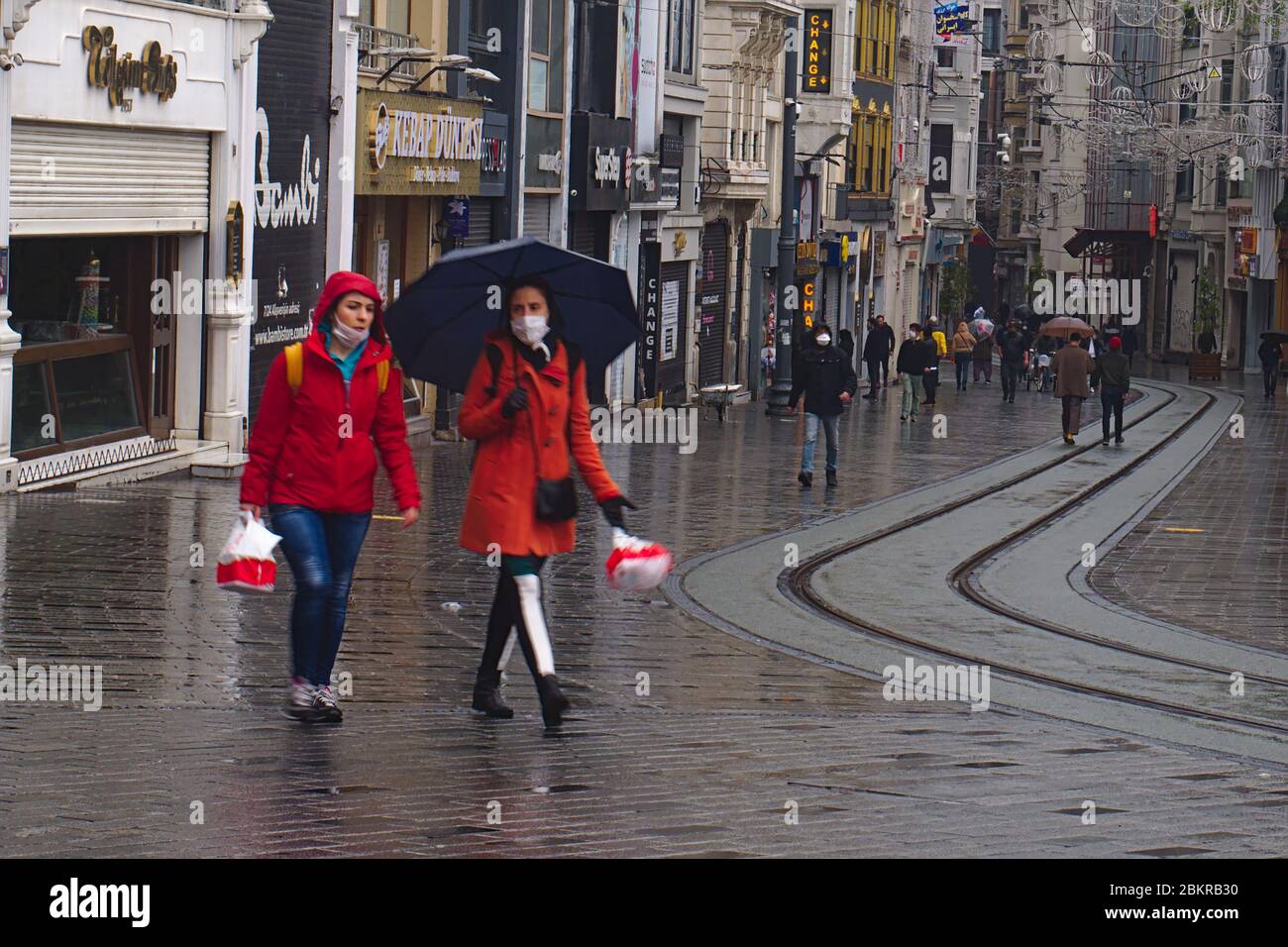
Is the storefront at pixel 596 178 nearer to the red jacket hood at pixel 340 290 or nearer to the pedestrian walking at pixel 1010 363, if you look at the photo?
the pedestrian walking at pixel 1010 363

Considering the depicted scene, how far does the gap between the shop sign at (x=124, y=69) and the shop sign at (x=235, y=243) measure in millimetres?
1529

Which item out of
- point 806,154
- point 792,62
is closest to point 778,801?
point 792,62

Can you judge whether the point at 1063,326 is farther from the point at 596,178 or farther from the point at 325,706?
the point at 325,706

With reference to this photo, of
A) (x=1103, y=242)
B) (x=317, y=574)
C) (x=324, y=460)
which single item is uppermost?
(x=1103, y=242)

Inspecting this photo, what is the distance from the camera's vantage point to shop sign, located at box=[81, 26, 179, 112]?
53.2ft

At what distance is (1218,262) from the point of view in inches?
2825

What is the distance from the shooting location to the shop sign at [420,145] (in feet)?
76.1

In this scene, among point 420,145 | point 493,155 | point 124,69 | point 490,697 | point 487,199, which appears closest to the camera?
point 490,697

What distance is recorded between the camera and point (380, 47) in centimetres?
2422

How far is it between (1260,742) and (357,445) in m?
3.84

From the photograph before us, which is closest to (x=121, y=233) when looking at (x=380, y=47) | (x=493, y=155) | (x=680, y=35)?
(x=380, y=47)

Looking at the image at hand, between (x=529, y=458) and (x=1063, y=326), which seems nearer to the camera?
(x=529, y=458)

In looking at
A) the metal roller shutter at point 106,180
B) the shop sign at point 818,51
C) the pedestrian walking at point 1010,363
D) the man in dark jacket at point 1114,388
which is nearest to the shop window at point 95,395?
the metal roller shutter at point 106,180

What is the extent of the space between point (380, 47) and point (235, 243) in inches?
232
